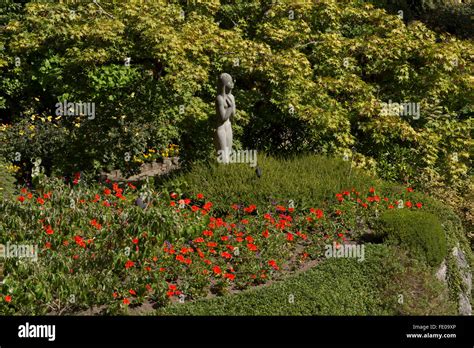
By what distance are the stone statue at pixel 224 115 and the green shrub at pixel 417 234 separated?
311cm

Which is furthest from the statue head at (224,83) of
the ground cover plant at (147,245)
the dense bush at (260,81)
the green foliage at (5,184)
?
the green foliage at (5,184)

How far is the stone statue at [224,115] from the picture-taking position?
456 inches

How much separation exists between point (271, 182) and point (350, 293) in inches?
116

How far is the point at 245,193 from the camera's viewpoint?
36.0 ft

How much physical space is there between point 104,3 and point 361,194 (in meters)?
6.91

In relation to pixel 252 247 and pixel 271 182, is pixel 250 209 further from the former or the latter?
pixel 252 247

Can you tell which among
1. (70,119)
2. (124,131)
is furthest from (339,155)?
(70,119)

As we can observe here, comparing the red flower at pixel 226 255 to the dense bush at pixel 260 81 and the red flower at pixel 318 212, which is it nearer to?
the red flower at pixel 318 212

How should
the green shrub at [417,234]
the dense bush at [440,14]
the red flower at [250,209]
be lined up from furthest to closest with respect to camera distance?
the dense bush at [440,14] < the red flower at [250,209] < the green shrub at [417,234]

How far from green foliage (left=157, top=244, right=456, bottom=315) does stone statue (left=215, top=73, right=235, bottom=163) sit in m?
3.23

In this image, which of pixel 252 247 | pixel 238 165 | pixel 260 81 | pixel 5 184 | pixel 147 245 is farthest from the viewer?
pixel 260 81

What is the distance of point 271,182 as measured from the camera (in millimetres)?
11203

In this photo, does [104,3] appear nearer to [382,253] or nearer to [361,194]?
[361,194]

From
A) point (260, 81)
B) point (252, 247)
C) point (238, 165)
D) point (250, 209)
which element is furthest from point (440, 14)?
point (252, 247)
